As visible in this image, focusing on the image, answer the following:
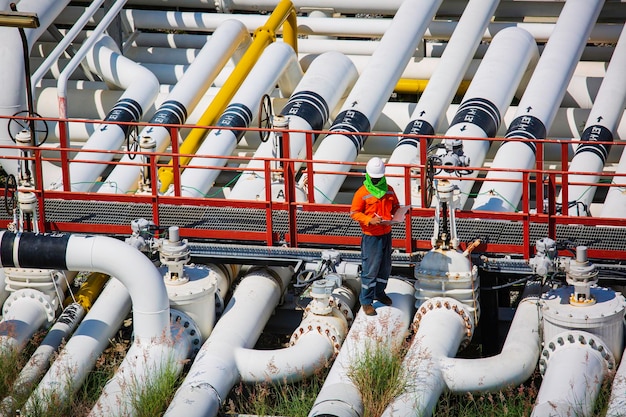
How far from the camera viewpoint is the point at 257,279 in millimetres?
14141

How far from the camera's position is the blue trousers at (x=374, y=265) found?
12789mm

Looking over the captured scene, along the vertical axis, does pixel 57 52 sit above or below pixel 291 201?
above

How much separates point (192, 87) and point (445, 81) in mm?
3836

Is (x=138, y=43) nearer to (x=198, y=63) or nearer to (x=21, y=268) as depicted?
(x=198, y=63)

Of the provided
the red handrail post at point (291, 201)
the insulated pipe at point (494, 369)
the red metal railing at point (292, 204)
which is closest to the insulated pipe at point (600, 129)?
the red metal railing at point (292, 204)

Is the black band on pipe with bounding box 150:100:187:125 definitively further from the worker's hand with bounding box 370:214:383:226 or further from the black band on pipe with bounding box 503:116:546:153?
the worker's hand with bounding box 370:214:383:226

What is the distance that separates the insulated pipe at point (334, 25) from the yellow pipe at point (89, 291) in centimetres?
704

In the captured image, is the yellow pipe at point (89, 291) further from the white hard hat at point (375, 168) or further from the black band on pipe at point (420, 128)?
the black band on pipe at point (420, 128)

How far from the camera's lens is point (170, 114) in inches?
717

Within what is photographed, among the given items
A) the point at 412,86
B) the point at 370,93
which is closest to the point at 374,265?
the point at 370,93

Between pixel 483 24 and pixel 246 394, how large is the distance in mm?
8012

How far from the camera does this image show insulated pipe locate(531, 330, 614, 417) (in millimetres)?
11578

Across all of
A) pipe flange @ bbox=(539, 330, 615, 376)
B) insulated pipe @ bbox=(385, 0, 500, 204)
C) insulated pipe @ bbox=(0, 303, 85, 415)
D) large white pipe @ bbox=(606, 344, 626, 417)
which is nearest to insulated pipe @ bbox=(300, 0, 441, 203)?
insulated pipe @ bbox=(385, 0, 500, 204)

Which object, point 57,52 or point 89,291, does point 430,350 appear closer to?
point 89,291
